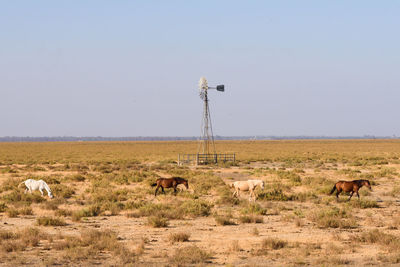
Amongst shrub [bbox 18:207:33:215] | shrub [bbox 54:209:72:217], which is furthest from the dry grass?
shrub [bbox 18:207:33:215]

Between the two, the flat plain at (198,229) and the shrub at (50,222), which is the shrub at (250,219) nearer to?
the flat plain at (198,229)

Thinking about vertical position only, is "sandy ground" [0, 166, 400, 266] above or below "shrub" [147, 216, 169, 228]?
below

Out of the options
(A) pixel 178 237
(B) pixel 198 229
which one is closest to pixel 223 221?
(B) pixel 198 229

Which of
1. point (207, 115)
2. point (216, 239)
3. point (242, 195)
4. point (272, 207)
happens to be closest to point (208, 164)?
point (207, 115)

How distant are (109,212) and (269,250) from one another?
8.43m

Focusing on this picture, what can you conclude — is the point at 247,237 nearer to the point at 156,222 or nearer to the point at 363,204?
the point at 156,222

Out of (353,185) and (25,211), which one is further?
(353,185)

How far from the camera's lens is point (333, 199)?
834 inches

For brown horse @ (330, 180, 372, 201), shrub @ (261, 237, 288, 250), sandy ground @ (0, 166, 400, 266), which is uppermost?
brown horse @ (330, 180, 372, 201)

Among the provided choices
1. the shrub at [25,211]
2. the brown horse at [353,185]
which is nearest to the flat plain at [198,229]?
the shrub at [25,211]

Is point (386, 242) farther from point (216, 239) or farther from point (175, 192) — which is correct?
point (175, 192)

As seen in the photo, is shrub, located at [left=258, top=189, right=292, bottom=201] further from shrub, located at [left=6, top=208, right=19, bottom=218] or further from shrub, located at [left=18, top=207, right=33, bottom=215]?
shrub, located at [left=6, top=208, right=19, bottom=218]

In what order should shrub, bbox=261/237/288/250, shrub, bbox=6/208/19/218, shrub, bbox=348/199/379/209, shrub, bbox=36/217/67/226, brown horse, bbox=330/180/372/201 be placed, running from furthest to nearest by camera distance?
brown horse, bbox=330/180/372/201 → shrub, bbox=348/199/379/209 → shrub, bbox=6/208/19/218 → shrub, bbox=36/217/67/226 → shrub, bbox=261/237/288/250

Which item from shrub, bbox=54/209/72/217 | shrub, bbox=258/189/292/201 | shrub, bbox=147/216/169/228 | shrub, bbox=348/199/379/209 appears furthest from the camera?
shrub, bbox=258/189/292/201
